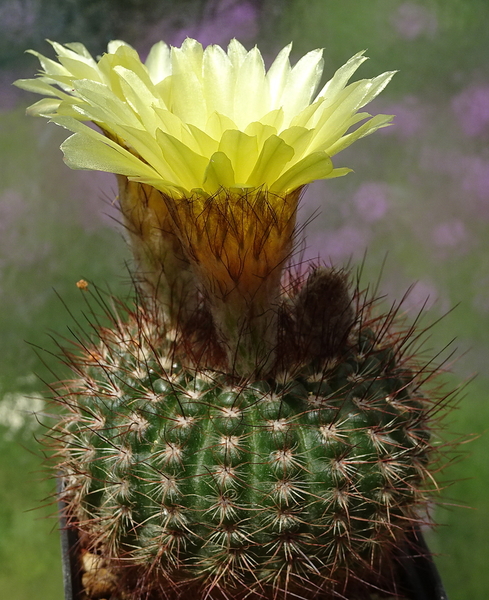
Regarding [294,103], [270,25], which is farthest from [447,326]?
[294,103]

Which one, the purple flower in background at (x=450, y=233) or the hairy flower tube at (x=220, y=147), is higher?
the purple flower in background at (x=450, y=233)

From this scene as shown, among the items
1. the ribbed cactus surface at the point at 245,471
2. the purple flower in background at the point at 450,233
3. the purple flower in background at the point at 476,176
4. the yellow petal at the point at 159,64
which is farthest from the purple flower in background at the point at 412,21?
the ribbed cactus surface at the point at 245,471

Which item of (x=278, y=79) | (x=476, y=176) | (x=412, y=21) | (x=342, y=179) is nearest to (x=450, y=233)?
(x=476, y=176)

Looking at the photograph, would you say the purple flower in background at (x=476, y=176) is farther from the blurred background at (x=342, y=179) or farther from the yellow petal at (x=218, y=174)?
the yellow petal at (x=218, y=174)

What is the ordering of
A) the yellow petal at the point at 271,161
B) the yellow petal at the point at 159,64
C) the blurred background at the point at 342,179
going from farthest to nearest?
1. the blurred background at the point at 342,179
2. the yellow petal at the point at 159,64
3. the yellow petal at the point at 271,161

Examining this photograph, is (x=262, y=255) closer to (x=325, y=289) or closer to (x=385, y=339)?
(x=325, y=289)

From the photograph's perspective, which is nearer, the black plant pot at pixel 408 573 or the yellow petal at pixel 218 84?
the yellow petal at pixel 218 84
